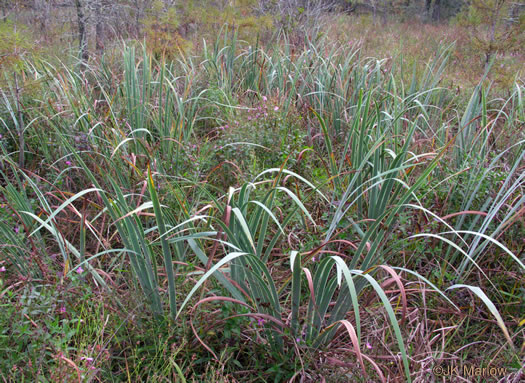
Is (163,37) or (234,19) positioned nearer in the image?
(163,37)

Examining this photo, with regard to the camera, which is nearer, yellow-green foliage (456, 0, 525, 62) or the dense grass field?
the dense grass field

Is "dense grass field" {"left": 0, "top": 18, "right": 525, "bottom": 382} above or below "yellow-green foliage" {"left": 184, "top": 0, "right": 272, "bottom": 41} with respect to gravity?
below

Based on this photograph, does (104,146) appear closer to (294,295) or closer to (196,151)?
(196,151)

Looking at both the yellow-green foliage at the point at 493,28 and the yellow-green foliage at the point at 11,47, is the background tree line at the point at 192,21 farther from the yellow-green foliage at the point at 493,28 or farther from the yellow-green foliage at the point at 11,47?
the yellow-green foliage at the point at 11,47

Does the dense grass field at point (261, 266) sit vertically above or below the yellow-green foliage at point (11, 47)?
below

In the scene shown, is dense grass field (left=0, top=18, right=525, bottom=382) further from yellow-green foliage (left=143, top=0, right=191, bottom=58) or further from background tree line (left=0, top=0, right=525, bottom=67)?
yellow-green foliage (left=143, top=0, right=191, bottom=58)

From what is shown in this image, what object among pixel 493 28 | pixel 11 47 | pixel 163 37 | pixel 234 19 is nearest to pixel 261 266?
pixel 11 47

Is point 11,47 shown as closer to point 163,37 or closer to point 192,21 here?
point 163,37

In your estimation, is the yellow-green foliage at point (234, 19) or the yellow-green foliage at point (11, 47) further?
the yellow-green foliage at point (234, 19)

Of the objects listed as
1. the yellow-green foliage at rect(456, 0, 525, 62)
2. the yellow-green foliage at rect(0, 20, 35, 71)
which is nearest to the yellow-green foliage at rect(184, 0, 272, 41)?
the yellow-green foliage at rect(456, 0, 525, 62)

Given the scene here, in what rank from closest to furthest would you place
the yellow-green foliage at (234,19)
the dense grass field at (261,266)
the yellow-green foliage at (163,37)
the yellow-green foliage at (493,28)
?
1. the dense grass field at (261,266)
2. the yellow-green foliage at (163,37)
3. the yellow-green foliage at (493,28)
4. the yellow-green foliage at (234,19)

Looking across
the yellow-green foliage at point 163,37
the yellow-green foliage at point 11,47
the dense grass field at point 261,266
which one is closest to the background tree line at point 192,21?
the yellow-green foliage at point 163,37

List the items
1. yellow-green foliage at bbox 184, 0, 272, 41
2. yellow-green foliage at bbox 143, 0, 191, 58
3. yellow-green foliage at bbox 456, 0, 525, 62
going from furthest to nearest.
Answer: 1. yellow-green foliage at bbox 184, 0, 272, 41
2. yellow-green foliage at bbox 456, 0, 525, 62
3. yellow-green foliage at bbox 143, 0, 191, 58

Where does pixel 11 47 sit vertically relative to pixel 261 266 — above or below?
above
